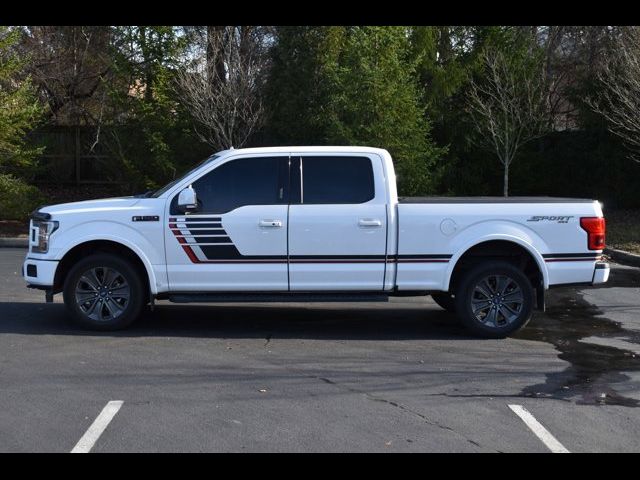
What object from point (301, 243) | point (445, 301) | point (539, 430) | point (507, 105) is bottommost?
point (539, 430)

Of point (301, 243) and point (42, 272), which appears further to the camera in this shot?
point (42, 272)

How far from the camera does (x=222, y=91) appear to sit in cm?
2097

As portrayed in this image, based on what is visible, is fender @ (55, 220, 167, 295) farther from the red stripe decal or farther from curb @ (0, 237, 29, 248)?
curb @ (0, 237, 29, 248)

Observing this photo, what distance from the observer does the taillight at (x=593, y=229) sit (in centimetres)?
925

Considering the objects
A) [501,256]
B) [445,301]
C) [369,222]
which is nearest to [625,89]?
[445,301]

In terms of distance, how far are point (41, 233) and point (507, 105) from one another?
14986 mm

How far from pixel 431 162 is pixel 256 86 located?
500cm

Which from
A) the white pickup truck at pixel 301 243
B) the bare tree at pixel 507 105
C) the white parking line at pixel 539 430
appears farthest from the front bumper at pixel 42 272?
the bare tree at pixel 507 105

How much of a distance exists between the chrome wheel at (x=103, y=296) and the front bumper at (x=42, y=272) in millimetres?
318

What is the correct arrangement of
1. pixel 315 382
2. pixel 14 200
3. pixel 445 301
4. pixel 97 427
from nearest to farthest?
pixel 97 427, pixel 315 382, pixel 445 301, pixel 14 200

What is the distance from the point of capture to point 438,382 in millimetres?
7398

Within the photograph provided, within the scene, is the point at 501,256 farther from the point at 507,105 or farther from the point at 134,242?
the point at 507,105

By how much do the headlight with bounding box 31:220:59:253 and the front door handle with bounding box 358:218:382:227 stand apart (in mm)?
3292

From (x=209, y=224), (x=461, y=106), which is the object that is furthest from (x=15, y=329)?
(x=461, y=106)
